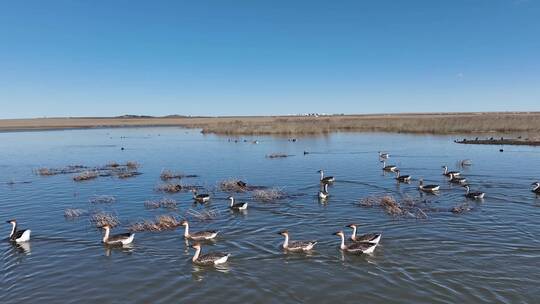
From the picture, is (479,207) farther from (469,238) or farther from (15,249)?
(15,249)

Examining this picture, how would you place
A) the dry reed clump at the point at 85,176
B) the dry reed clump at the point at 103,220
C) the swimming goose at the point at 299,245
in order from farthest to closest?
the dry reed clump at the point at 85,176 < the dry reed clump at the point at 103,220 < the swimming goose at the point at 299,245

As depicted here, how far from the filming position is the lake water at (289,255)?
11484mm

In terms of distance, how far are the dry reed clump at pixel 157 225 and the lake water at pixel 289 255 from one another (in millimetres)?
390

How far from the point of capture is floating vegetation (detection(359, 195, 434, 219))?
1859 cm

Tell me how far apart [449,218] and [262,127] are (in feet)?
203

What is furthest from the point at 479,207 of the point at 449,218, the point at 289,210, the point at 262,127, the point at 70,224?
the point at 262,127

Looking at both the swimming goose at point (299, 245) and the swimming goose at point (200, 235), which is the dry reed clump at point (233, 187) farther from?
the swimming goose at point (299, 245)

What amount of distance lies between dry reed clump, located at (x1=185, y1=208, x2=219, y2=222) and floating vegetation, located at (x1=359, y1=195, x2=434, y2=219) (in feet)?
22.8

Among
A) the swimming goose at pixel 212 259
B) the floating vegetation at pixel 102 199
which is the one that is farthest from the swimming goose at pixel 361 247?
the floating vegetation at pixel 102 199

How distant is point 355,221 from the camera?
18.3m

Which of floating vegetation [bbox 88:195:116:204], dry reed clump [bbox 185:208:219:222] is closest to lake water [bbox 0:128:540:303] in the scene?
dry reed clump [bbox 185:208:219:222]

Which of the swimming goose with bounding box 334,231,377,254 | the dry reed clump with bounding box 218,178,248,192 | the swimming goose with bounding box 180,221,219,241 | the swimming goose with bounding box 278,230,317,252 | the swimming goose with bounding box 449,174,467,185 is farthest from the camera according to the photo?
the dry reed clump with bounding box 218,178,248,192

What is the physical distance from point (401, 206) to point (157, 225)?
10.8m

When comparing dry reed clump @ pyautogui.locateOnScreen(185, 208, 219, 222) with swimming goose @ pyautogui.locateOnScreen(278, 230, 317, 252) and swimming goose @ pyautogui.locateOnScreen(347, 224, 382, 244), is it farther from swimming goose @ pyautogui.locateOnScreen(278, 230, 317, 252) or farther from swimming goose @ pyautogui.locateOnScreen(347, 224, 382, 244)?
swimming goose @ pyautogui.locateOnScreen(347, 224, 382, 244)
